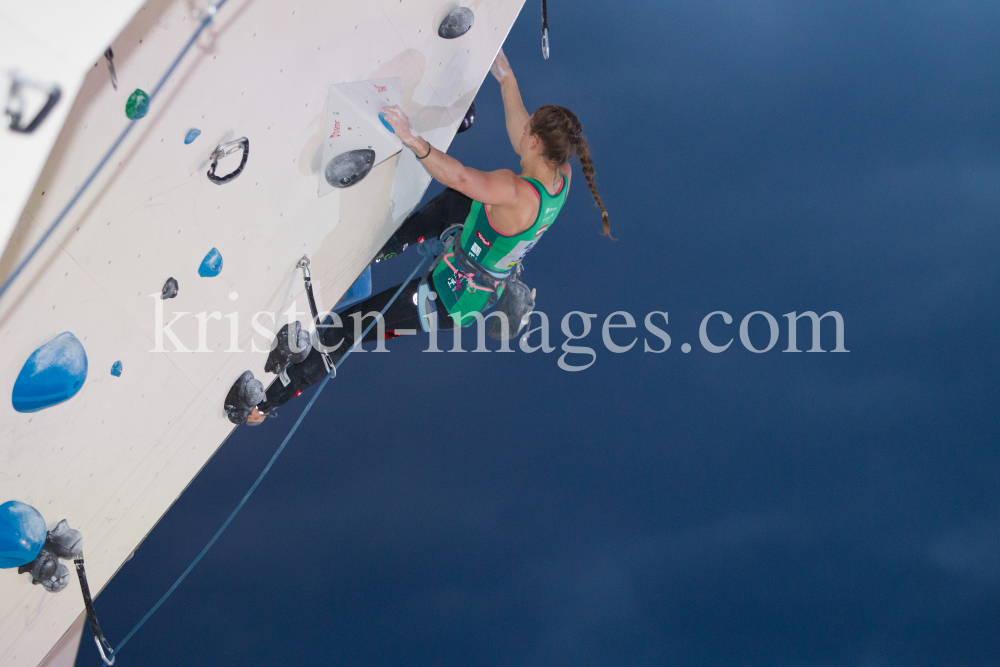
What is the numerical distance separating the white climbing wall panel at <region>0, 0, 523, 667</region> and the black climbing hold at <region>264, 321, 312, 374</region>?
0.05m

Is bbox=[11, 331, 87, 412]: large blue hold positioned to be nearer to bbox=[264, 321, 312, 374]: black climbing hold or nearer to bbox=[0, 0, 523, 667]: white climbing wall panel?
bbox=[0, 0, 523, 667]: white climbing wall panel

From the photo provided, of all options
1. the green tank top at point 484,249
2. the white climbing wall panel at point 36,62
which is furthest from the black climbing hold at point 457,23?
the white climbing wall panel at point 36,62

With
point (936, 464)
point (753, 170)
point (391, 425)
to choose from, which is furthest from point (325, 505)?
point (936, 464)

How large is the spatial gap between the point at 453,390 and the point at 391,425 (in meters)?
0.30

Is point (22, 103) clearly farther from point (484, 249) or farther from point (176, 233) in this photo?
point (484, 249)

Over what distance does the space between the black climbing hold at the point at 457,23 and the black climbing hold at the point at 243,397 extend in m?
0.94

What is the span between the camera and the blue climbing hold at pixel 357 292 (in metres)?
2.29

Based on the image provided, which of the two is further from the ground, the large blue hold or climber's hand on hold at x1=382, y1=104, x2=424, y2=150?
climber's hand on hold at x1=382, y1=104, x2=424, y2=150

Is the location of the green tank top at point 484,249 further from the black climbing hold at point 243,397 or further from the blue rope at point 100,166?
the blue rope at point 100,166

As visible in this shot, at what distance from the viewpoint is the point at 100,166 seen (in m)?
1.21

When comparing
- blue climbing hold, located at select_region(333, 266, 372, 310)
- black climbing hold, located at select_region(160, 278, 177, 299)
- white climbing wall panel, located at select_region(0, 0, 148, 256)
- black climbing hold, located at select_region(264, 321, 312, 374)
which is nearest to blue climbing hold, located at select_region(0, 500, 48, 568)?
black climbing hold, located at select_region(160, 278, 177, 299)

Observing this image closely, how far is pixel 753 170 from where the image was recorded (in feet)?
11.4

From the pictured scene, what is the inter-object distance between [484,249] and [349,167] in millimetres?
417

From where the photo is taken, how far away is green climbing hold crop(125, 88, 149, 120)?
3.98 feet
